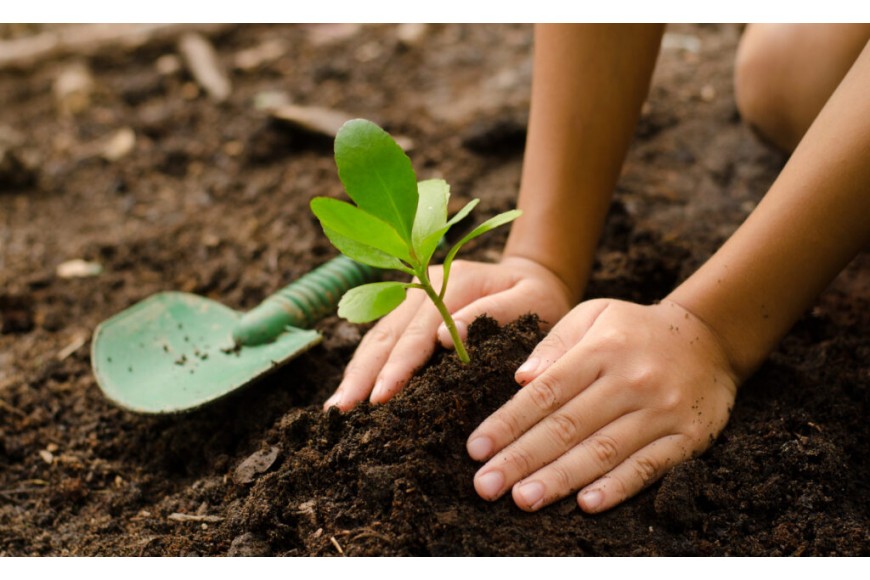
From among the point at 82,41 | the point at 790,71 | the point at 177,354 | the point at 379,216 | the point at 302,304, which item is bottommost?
the point at 82,41

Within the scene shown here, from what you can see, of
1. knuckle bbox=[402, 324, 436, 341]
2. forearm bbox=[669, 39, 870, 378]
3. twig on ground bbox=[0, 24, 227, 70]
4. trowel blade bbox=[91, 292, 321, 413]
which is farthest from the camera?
twig on ground bbox=[0, 24, 227, 70]

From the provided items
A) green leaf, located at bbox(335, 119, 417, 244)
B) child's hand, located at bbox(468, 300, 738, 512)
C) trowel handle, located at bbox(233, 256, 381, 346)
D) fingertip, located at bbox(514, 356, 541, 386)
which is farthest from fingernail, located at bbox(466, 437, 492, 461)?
trowel handle, located at bbox(233, 256, 381, 346)

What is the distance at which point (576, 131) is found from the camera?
1654mm

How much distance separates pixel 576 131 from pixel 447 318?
0.62m

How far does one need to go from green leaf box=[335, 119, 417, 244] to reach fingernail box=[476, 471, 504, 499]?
37 cm

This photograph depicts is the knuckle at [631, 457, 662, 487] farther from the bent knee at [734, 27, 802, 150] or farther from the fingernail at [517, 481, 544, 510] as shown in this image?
the bent knee at [734, 27, 802, 150]

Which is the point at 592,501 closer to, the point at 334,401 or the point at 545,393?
the point at 545,393

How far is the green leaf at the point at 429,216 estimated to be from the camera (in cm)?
118

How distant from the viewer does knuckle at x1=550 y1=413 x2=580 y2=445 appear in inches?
49.4

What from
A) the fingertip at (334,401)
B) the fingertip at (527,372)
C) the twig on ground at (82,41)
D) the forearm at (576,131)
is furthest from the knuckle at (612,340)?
the twig on ground at (82,41)

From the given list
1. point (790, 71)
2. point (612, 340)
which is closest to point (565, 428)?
point (612, 340)

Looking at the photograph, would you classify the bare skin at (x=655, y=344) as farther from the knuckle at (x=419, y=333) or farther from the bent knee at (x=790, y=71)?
the bent knee at (x=790, y=71)

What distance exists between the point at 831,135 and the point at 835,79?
731mm

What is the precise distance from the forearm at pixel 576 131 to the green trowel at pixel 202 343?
38 centimetres
